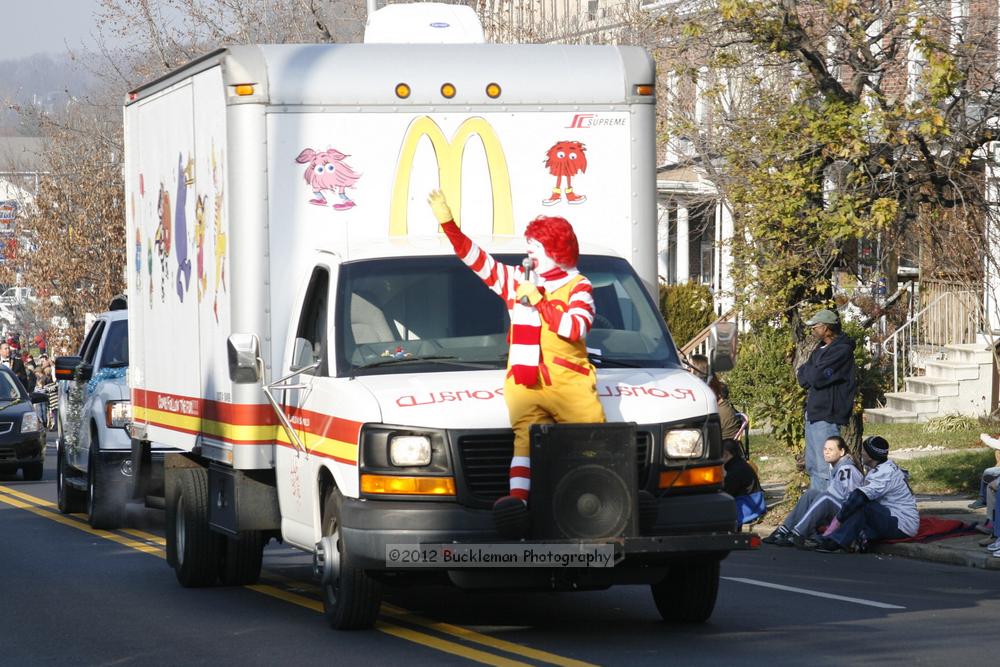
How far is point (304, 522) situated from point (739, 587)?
3522 millimetres

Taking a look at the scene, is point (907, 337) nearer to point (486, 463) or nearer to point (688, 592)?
point (688, 592)

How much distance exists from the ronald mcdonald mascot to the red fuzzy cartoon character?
4.48 ft

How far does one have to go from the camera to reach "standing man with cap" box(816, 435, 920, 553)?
1449 centimetres

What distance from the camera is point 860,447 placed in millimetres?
16938

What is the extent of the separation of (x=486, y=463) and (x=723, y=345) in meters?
1.64

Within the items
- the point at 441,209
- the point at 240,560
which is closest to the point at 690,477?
the point at 441,209

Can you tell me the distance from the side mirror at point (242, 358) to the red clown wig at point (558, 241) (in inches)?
70.7

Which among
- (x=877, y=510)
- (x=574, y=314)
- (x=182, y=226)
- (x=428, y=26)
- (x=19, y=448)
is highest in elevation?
(x=428, y=26)

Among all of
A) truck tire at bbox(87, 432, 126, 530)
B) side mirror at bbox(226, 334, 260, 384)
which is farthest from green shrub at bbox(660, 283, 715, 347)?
side mirror at bbox(226, 334, 260, 384)

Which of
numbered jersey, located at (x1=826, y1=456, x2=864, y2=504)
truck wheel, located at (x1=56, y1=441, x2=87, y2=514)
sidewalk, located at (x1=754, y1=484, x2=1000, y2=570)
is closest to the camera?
sidewalk, located at (x1=754, y1=484, x2=1000, y2=570)

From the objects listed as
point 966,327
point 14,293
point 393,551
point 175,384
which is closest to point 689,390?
point 393,551

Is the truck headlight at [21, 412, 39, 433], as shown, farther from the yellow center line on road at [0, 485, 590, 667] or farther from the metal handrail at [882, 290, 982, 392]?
the metal handrail at [882, 290, 982, 392]

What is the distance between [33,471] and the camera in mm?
23734

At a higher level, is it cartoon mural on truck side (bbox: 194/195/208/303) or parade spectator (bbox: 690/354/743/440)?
cartoon mural on truck side (bbox: 194/195/208/303)
